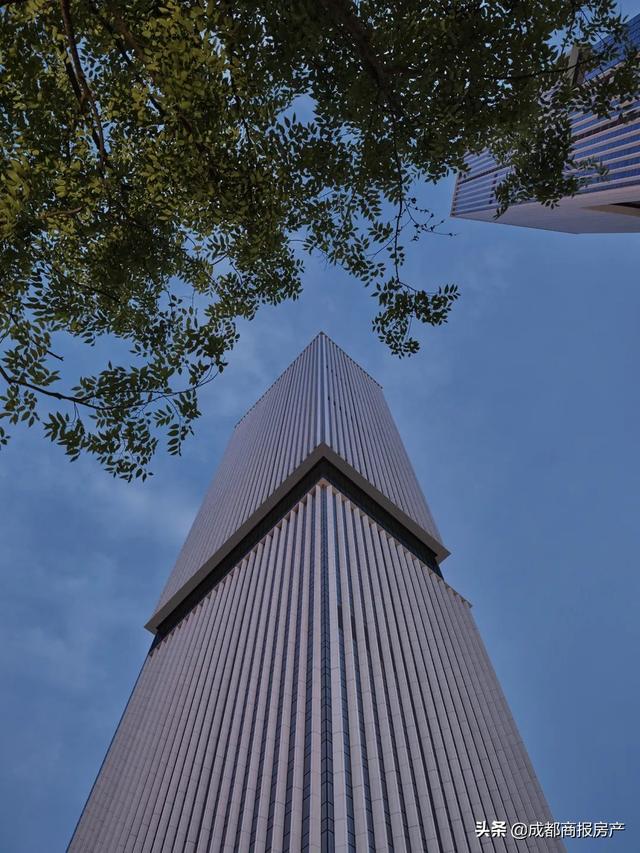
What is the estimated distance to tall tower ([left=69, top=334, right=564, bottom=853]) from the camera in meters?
27.6

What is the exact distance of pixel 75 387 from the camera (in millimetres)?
7523

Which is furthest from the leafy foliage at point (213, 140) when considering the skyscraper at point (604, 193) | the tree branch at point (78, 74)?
the skyscraper at point (604, 193)

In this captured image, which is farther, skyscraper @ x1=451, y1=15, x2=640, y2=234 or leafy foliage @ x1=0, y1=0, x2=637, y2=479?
skyscraper @ x1=451, y1=15, x2=640, y2=234

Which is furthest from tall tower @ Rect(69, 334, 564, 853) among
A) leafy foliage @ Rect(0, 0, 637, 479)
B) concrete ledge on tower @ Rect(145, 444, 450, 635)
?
leafy foliage @ Rect(0, 0, 637, 479)

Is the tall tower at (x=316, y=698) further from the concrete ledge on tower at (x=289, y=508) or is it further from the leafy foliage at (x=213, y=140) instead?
the leafy foliage at (x=213, y=140)

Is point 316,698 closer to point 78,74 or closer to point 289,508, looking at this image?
point 289,508

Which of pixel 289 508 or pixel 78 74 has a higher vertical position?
pixel 289 508

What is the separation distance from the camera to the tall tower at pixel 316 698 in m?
27.6

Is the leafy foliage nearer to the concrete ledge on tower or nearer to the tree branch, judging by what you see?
the tree branch

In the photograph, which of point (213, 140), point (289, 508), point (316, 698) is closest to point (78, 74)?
point (213, 140)

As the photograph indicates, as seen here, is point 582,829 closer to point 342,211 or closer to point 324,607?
point 324,607

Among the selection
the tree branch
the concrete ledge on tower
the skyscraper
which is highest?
the skyscraper

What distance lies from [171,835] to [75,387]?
3417 cm

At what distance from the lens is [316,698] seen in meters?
31.2
